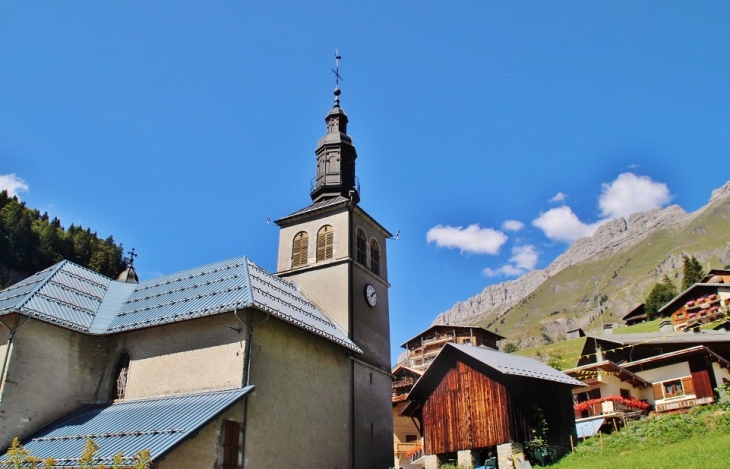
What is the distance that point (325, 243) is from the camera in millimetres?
28625

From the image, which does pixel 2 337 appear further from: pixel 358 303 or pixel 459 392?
pixel 459 392

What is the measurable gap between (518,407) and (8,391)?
62.6 feet

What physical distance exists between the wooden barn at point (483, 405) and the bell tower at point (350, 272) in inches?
88.1

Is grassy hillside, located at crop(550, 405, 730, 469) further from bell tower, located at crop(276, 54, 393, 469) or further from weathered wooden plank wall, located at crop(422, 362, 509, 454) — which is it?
bell tower, located at crop(276, 54, 393, 469)

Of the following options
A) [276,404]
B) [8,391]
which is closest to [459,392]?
[276,404]

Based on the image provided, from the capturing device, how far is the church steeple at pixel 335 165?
100 ft

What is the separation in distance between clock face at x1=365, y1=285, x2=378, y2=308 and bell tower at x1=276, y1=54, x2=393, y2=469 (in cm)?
5

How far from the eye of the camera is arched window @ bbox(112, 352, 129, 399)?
21.7 meters

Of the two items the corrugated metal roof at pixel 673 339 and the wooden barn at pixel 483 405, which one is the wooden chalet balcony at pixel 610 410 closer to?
the wooden barn at pixel 483 405

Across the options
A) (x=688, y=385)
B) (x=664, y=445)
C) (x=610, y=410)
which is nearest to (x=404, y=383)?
(x=610, y=410)

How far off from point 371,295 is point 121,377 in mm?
11990

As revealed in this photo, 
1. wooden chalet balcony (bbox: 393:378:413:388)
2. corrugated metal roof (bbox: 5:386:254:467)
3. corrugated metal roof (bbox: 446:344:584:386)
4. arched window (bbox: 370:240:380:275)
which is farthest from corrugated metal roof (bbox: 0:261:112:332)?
wooden chalet balcony (bbox: 393:378:413:388)

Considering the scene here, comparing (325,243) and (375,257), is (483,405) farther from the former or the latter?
(325,243)

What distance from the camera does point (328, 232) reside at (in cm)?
2877
